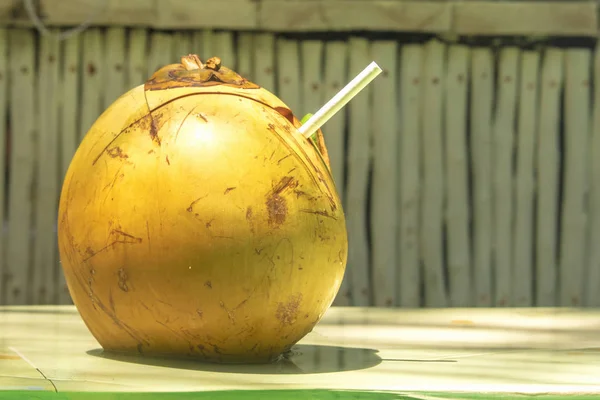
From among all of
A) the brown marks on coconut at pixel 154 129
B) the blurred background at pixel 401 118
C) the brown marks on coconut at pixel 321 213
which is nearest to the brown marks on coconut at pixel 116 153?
the brown marks on coconut at pixel 154 129

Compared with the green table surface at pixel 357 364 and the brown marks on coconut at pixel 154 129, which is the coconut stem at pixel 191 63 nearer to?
the brown marks on coconut at pixel 154 129

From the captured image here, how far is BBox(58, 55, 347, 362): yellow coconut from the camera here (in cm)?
359

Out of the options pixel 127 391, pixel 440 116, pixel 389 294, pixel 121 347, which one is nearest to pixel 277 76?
pixel 440 116

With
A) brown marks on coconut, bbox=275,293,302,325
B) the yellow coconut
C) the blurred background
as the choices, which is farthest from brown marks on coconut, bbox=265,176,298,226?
the blurred background

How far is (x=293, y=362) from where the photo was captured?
3932 mm

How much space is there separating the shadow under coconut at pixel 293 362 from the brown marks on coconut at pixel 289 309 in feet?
0.55

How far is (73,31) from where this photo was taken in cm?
610

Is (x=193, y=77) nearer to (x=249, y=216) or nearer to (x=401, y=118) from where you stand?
(x=249, y=216)

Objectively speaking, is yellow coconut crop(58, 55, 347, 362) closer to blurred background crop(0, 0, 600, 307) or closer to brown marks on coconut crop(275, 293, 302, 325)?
brown marks on coconut crop(275, 293, 302, 325)

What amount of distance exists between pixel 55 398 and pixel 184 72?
55.2 inches

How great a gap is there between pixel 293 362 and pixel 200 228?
2.20 ft

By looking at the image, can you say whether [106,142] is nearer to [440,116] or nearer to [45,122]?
[45,122]

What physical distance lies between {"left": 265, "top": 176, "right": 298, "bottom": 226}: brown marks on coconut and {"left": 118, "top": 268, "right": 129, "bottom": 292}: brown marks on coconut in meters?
0.51

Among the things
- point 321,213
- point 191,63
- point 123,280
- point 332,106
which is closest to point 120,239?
point 123,280
